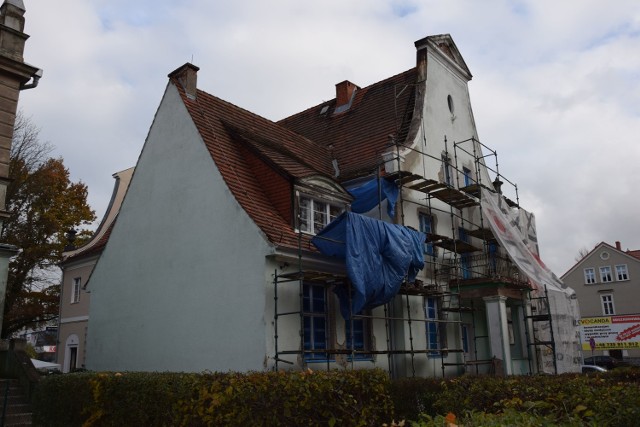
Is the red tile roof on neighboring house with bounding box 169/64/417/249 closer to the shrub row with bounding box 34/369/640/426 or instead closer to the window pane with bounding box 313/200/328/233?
the window pane with bounding box 313/200/328/233

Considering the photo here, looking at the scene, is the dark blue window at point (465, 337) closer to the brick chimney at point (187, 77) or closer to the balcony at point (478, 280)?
the balcony at point (478, 280)

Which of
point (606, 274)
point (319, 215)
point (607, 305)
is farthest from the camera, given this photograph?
point (606, 274)

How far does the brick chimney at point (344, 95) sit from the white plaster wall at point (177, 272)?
7361mm

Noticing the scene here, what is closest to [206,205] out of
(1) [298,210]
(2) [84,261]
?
(1) [298,210]

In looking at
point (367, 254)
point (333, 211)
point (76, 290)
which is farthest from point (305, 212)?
point (76, 290)

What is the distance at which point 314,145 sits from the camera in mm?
19766

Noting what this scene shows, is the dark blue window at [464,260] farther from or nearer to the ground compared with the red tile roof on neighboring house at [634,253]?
nearer to the ground

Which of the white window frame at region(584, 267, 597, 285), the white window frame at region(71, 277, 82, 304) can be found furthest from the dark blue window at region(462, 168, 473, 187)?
the white window frame at region(584, 267, 597, 285)

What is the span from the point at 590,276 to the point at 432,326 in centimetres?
4130

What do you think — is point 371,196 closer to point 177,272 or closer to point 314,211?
point 314,211

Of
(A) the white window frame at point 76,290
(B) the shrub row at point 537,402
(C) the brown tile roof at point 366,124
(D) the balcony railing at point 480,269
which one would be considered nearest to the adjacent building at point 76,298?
(A) the white window frame at point 76,290

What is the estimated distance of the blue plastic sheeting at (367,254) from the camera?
1262 centimetres

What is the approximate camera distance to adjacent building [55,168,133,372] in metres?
24.8

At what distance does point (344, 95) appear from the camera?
2175 cm
